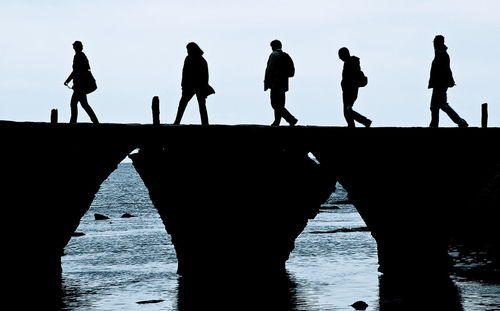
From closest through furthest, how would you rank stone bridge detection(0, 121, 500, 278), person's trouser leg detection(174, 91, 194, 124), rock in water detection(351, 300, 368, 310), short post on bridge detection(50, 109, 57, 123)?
person's trouser leg detection(174, 91, 194, 124)
short post on bridge detection(50, 109, 57, 123)
stone bridge detection(0, 121, 500, 278)
rock in water detection(351, 300, 368, 310)

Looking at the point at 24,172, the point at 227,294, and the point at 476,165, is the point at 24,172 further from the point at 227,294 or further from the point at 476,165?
the point at 476,165

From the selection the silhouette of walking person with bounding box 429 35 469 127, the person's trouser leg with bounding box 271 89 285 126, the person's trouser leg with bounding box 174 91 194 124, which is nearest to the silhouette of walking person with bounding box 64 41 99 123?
the person's trouser leg with bounding box 174 91 194 124

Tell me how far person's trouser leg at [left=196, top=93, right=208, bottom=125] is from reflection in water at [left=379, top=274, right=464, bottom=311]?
5.35 m

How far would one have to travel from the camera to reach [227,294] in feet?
68.0

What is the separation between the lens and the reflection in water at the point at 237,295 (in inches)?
778

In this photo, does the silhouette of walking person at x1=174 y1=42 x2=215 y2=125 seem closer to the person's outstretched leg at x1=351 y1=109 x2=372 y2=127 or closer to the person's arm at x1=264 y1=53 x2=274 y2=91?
the person's arm at x1=264 y1=53 x2=274 y2=91

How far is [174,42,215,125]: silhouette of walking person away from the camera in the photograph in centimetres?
1830

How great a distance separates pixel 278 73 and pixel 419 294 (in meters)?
5.96

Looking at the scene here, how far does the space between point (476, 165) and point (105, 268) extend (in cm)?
1523

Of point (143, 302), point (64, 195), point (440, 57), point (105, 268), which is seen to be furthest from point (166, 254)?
point (440, 57)

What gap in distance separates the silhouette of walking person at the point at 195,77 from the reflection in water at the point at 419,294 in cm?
578

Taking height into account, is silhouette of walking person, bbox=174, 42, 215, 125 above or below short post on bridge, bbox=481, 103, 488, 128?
above

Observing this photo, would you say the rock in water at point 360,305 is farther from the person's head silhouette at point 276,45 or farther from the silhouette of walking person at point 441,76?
the person's head silhouette at point 276,45

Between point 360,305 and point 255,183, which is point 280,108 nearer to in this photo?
point 255,183
